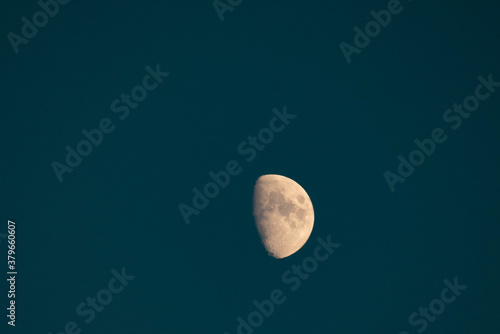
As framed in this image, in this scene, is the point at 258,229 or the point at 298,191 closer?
the point at 258,229

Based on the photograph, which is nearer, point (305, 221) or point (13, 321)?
point (13, 321)

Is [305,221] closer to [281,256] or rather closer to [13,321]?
[281,256]

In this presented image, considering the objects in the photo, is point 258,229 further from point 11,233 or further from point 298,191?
point 11,233

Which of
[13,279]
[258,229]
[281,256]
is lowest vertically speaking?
[281,256]

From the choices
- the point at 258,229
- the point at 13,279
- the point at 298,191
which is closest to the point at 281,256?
the point at 258,229

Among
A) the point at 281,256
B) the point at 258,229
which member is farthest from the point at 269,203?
the point at 281,256

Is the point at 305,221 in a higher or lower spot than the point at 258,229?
lower
